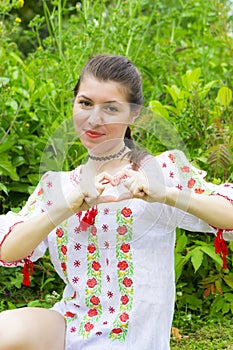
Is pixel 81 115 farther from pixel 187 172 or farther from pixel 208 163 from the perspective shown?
pixel 208 163

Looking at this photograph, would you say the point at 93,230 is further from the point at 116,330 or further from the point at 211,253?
the point at 211,253

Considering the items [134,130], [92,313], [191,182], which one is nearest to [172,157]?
[191,182]

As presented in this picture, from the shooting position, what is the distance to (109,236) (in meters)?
2.38

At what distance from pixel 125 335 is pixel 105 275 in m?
0.20

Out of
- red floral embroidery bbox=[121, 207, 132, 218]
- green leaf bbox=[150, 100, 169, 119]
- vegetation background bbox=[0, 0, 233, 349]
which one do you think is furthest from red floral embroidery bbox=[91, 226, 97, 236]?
green leaf bbox=[150, 100, 169, 119]

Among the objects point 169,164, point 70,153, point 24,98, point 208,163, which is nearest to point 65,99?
point 24,98

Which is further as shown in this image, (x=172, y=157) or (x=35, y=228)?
(x=172, y=157)

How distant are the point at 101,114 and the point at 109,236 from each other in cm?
41

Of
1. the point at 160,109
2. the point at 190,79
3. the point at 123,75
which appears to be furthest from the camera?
the point at 190,79

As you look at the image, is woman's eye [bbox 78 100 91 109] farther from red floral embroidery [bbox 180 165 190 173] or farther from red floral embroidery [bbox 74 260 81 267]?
red floral embroidery [bbox 74 260 81 267]

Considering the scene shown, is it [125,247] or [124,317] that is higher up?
[125,247]

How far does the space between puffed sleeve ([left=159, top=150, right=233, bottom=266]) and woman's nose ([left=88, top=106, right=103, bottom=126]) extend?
0.28 meters

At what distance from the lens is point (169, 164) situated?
2.41 meters

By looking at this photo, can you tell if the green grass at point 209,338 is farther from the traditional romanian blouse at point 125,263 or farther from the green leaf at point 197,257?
the traditional romanian blouse at point 125,263
